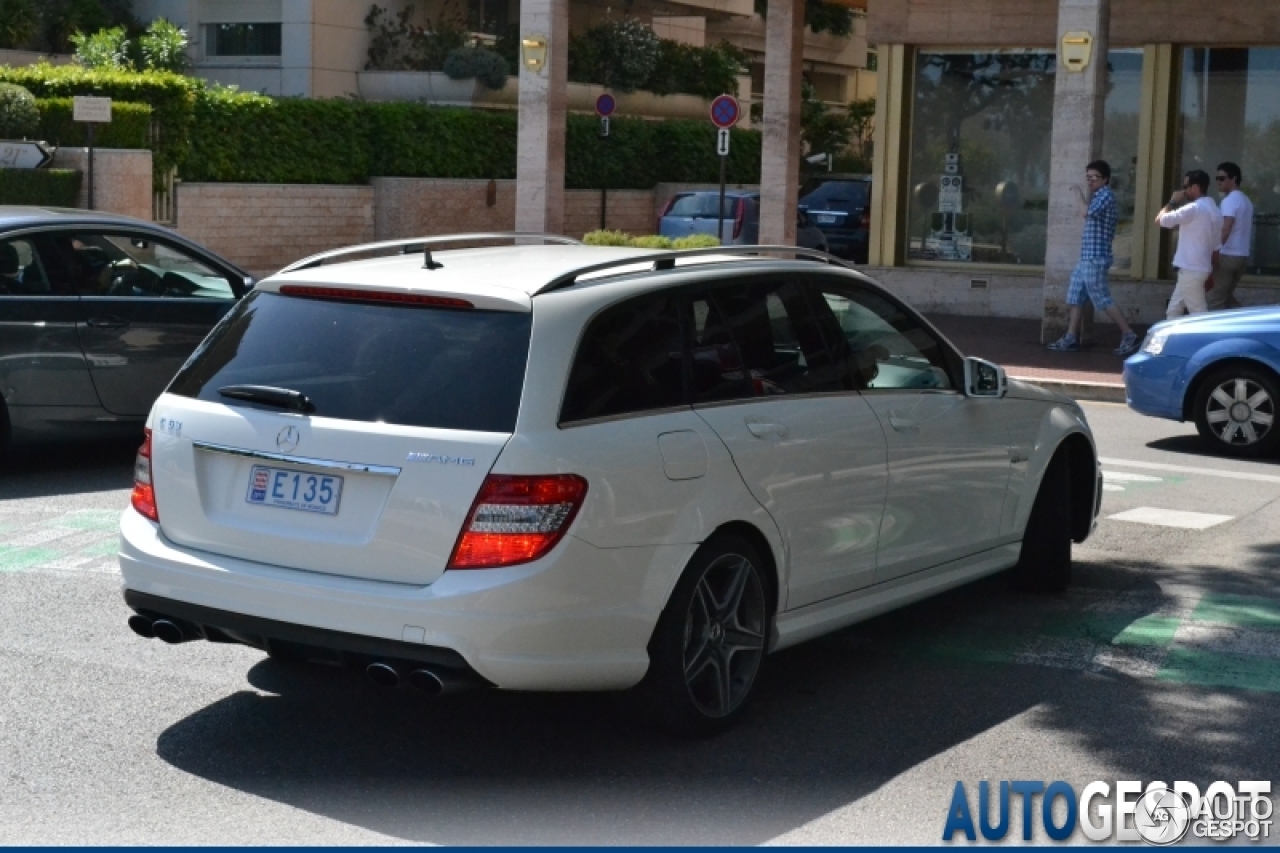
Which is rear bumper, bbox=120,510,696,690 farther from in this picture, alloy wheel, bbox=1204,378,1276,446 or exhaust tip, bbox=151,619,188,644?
alloy wheel, bbox=1204,378,1276,446

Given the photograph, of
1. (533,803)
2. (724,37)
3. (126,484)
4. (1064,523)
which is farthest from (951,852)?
(724,37)

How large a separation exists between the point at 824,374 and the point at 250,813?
261 cm

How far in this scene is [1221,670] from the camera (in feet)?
23.2

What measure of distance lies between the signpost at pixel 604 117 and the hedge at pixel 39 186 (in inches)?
487

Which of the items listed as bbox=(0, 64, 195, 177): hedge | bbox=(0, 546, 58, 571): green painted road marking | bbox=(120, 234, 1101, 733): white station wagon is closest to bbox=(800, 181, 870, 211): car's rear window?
bbox=(0, 64, 195, 177): hedge

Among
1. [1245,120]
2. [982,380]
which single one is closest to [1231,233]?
[1245,120]

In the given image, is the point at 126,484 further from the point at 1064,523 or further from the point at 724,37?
the point at 724,37

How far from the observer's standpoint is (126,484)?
35.2ft

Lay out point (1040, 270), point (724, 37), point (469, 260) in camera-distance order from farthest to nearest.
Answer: point (724, 37) → point (1040, 270) → point (469, 260)

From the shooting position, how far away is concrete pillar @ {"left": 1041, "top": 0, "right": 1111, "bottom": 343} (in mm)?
19250

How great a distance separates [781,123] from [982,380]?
17986mm

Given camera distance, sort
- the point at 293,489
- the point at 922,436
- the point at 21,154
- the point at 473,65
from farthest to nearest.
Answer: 1. the point at 473,65
2. the point at 21,154
3. the point at 922,436
4. the point at 293,489

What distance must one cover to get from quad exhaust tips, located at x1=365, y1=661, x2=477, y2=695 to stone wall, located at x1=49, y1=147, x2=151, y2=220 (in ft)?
74.1

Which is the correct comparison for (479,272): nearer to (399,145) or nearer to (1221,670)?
(1221,670)
